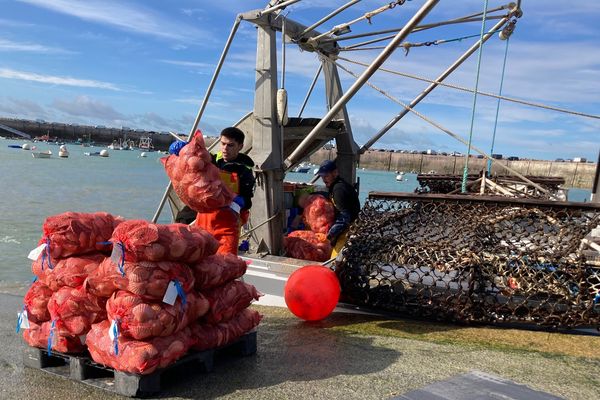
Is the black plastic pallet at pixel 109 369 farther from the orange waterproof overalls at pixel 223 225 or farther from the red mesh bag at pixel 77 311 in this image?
the orange waterproof overalls at pixel 223 225

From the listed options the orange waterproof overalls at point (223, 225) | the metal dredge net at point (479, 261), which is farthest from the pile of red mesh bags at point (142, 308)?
the metal dredge net at point (479, 261)

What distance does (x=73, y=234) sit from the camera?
3629mm

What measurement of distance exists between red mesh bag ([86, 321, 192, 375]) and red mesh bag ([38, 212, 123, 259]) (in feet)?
1.85

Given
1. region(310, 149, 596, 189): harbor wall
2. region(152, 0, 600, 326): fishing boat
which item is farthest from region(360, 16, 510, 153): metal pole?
region(310, 149, 596, 189): harbor wall

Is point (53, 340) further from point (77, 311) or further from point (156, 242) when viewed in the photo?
point (156, 242)

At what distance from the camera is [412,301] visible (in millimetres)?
5383

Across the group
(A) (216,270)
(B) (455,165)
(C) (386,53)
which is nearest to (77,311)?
(A) (216,270)

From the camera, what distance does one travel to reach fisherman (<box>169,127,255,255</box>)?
4.80 meters

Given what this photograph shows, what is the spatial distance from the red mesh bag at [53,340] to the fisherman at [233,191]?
1511mm

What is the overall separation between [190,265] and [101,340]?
76cm

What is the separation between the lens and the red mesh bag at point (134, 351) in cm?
324

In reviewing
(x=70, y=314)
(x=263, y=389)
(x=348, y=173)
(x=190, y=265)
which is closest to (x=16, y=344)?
(x=70, y=314)

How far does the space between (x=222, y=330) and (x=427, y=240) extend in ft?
7.97

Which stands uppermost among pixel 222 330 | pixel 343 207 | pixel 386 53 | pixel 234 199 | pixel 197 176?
pixel 386 53
